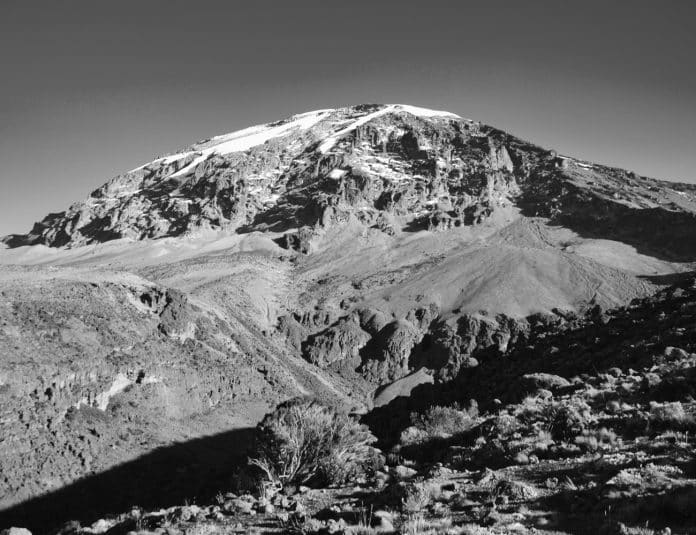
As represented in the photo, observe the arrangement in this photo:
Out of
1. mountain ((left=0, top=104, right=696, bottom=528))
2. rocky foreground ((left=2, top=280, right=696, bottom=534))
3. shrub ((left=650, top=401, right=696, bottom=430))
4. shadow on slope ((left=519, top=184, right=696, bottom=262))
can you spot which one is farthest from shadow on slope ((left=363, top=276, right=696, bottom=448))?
shadow on slope ((left=519, top=184, right=696, bottom=262))

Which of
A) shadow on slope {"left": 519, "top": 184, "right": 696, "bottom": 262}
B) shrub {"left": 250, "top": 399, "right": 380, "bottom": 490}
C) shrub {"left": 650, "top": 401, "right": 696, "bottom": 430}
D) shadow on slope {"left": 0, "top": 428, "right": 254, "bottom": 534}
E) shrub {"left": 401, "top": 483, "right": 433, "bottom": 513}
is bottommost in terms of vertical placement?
shadow on slope {"left": 0, "top": 428, "right": 254, "bottom": 534}

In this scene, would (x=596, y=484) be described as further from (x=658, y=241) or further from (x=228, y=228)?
(x=228, y=228)

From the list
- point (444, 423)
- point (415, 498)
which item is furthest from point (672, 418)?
point (444, 423)

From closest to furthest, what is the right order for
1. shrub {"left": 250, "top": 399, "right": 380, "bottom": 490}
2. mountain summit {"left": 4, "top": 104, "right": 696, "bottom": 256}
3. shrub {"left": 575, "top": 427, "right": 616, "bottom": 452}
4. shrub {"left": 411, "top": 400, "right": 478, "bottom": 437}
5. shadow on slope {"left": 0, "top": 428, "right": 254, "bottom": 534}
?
shrub {"left": 575, "top": 427, "right": 616, "bottom": 452}, shrub {"left": 250, "top": 399, "right": 380, "bottom": 490}, shrub {"left": 411, "top": 400, "right": 478, "bottom": 437}, shadow on slope {"left": 0, "top": 428, "right": 254, "bottom": 534}, mountain summit {"left": 4, "top": 104, "right": 696, "bottom": 256}

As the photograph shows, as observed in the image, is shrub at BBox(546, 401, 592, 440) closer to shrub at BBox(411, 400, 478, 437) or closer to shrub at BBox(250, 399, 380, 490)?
shrub at BBox(411, 400, 478, 437)

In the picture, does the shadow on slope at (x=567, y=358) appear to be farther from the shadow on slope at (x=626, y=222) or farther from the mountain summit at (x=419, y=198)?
the mountain summit at (x=419, y=198)

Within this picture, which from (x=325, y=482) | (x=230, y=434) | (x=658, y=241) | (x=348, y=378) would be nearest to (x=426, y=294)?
(x=348, y=378)

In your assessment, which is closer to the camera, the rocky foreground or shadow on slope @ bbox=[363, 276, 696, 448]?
the rocky foreground
